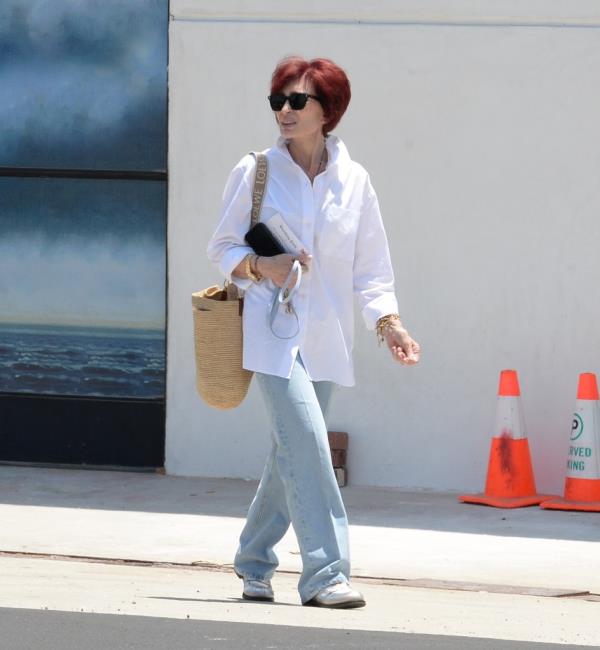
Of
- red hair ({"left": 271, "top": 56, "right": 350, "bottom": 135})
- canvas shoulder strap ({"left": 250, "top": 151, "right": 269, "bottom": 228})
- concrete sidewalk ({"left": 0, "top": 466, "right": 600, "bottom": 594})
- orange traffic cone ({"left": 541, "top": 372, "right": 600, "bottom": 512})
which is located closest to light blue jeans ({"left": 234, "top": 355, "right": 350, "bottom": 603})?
canvas shoulder strap ({"left": 250, "top": 151, "right": 269, "bottom": 228})

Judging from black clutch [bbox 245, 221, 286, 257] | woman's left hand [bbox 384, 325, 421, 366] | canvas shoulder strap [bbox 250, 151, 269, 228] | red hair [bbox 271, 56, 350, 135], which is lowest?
woman's left hand [bbox 384, 325, 421, 366]

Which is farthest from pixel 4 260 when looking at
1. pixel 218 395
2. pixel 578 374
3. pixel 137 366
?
pixel 218 395

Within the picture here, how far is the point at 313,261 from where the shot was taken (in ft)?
19.8

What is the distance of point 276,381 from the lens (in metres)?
5.93

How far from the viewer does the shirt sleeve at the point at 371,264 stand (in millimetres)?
6143

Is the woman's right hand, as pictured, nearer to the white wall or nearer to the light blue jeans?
the light blue jeans

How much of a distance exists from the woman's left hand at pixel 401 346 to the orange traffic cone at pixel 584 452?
10.7 feet

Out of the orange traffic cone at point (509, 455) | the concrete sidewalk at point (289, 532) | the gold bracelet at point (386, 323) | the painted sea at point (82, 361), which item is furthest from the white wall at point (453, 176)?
the gold bracelet at point (386, 323)

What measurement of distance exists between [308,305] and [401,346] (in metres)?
0.36

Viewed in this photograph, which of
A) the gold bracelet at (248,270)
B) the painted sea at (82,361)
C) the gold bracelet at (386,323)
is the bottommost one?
the painted sea at (82,361)

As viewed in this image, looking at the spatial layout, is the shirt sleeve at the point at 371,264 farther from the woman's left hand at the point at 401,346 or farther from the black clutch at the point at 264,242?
the black clutch at the point at 264,242

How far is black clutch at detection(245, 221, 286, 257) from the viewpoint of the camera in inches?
237

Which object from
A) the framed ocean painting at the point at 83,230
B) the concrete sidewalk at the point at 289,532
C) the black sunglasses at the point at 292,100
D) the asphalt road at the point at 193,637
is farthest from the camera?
the framed ocean painting at the point at 83,230

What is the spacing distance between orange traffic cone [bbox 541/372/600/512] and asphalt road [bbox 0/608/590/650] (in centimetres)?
353
